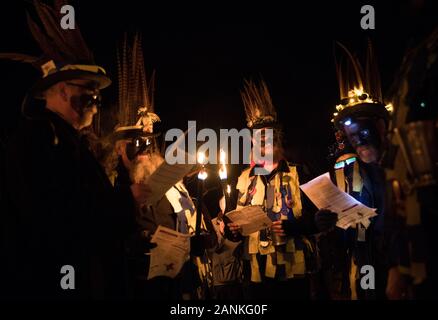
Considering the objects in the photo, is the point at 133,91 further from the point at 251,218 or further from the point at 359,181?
the point at 359,181

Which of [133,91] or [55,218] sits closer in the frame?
[55,218]

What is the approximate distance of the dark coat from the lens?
2.72 meters

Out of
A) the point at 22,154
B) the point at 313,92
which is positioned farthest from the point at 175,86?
the point at 22,154

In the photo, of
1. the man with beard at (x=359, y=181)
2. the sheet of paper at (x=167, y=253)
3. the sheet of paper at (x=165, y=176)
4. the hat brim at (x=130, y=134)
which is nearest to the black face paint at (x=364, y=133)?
the man with beard at (x=359, y=181)

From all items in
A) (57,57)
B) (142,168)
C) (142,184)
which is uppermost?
(57,57)

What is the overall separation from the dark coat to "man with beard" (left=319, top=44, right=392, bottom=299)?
2.52 m

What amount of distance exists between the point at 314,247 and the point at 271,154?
1.26 m

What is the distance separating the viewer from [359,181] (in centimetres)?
455

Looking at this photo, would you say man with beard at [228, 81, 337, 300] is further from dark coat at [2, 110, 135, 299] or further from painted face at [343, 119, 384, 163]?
dark coat at [2, 110, 135, 299]

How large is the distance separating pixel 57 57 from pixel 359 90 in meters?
3.49

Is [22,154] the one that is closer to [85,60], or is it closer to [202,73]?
[85,60]

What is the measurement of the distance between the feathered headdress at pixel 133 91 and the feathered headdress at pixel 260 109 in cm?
139

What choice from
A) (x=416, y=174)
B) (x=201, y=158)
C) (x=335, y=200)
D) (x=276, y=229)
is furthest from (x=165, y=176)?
(x=416, y=174)
